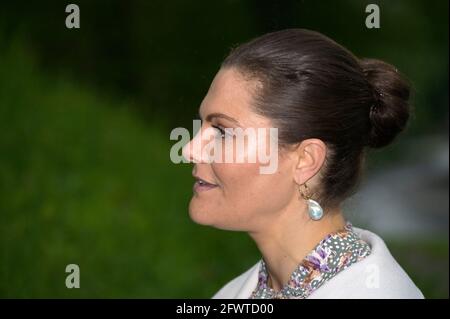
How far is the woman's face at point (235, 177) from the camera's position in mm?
1489

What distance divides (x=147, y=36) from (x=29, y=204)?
3.19ft

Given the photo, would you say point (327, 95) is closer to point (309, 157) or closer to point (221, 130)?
point (309, 157)

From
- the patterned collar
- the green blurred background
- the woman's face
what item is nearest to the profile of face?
the woman's face

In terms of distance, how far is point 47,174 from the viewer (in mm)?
3152

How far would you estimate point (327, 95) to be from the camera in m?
1.44

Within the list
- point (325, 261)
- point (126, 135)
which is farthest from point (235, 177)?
point (126, 135)

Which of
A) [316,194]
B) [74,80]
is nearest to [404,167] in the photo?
[74,80]

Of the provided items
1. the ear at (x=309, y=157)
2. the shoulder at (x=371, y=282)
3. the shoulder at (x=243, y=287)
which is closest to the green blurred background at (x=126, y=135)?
the shoulder at (x=243, y=287)

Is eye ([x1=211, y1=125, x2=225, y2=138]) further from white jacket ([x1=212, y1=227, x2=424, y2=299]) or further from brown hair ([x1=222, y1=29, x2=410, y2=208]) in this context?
white jacket ([x1=212, y1=227, x2=424, y2=299])

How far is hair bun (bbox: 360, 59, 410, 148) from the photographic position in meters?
1.51

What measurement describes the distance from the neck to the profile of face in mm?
20

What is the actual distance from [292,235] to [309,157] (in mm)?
173

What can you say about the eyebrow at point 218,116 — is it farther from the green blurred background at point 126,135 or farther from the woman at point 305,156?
the green blurred background at point 126,135

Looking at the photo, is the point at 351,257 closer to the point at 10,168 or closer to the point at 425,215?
the point at 10,168
